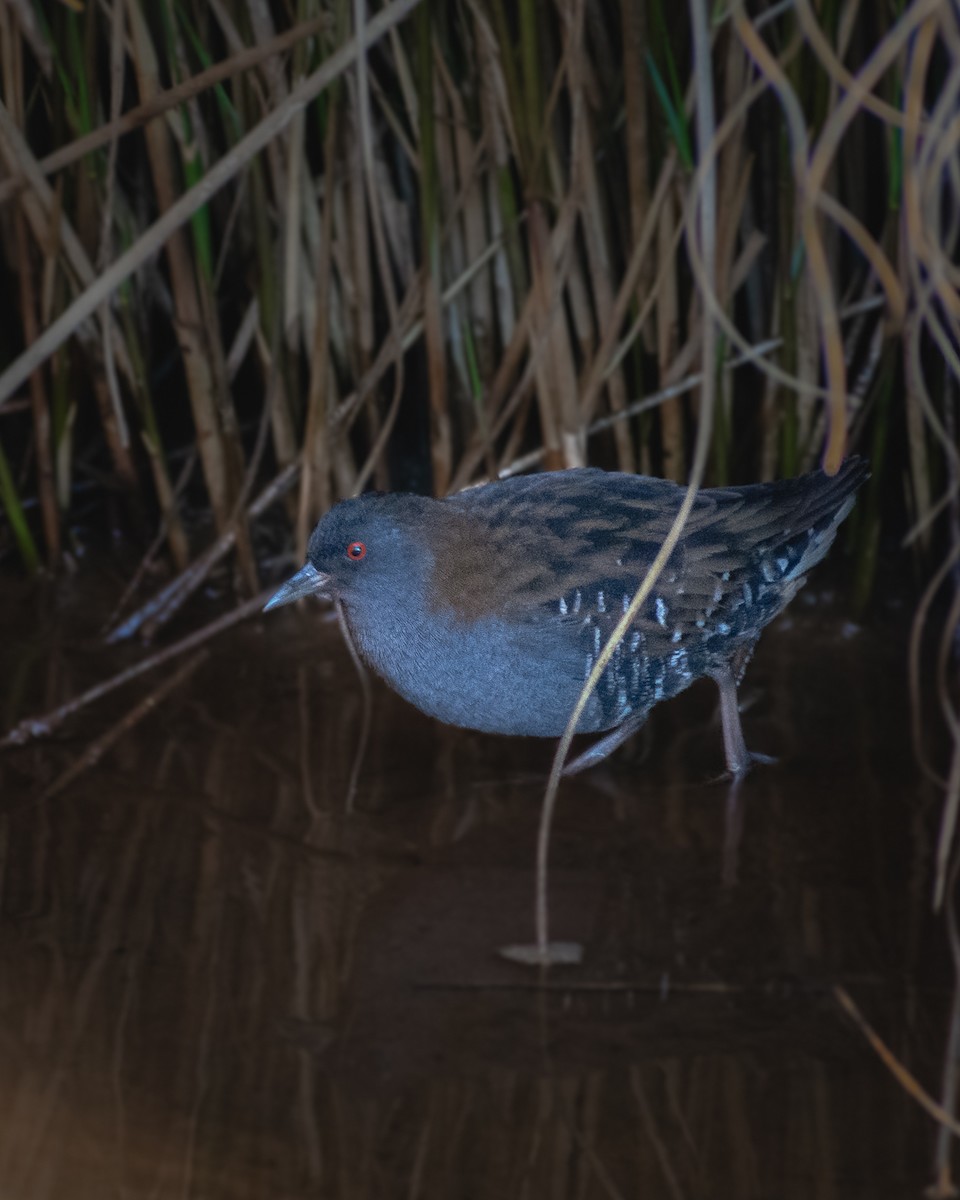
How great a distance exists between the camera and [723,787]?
3.07 meters

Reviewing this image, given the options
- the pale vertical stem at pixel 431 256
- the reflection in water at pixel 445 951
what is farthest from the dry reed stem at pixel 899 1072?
the pale vertical stem at pixel 431 256

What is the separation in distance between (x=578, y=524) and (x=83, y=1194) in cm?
150

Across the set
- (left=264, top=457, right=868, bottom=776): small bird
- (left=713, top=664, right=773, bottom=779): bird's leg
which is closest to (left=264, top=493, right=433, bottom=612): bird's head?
(left=264, top=457, right=868, bottom=776): small bird

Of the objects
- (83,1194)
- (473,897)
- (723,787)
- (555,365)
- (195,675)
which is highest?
(555,365)

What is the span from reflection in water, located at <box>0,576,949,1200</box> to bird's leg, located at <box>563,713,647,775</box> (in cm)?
5

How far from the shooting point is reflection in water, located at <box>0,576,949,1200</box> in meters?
2.05

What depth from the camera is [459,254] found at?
3568 mm

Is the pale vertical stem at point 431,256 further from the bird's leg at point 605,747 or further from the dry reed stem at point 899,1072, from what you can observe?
the dry reed stem at point 899,1072

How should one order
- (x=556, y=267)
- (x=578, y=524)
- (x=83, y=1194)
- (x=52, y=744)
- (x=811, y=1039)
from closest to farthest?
(x=83, y=1194) < (x=811, y=1039) < (x=578, y=524) < (x=52, y=744) < (x=556, y=267)

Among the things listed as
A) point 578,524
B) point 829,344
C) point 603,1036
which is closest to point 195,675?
point 578,524

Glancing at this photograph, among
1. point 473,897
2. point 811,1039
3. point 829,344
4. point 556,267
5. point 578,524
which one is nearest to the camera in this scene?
point 829,344

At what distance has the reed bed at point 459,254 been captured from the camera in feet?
10.3

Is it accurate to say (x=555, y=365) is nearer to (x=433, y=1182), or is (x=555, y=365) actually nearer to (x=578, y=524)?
(x=578, y=524)

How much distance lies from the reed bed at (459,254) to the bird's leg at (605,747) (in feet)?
1.96
